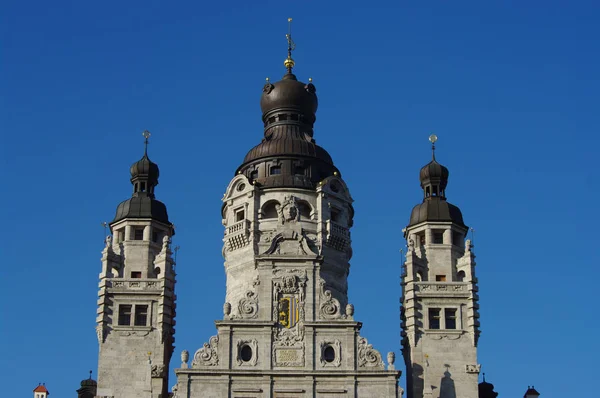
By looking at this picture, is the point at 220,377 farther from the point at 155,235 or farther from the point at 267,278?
the point at 155,235

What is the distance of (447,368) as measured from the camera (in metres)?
80.2

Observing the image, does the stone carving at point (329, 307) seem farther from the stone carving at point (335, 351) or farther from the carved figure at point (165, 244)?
the carved figure at point (165, 244)

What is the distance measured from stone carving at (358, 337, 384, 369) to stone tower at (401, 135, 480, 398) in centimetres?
297

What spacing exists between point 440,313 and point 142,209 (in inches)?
720

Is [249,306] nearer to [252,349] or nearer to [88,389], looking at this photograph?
[252,349]

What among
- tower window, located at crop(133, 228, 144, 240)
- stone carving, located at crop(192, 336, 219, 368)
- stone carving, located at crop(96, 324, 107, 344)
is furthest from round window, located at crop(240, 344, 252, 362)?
tower window, located at crop(133, 228, 144, 240)

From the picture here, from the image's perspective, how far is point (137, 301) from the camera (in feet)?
269

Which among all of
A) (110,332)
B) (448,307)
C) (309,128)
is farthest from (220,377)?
(309,128)

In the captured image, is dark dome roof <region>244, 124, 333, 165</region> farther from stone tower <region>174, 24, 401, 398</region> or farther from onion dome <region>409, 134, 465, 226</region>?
onion dome <region>409, 134, 465, 226</region>

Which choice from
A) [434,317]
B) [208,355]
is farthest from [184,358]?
[434,317]

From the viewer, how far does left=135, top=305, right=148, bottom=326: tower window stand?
3228 inches

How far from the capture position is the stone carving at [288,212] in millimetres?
80375

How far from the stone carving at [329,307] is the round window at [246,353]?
14.0 feet

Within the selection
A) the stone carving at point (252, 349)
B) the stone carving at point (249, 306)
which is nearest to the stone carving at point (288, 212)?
the stone carving at point (249, 306)
